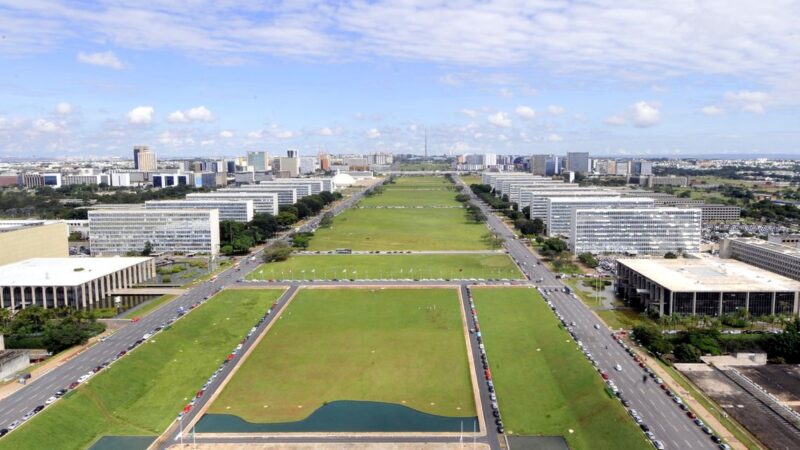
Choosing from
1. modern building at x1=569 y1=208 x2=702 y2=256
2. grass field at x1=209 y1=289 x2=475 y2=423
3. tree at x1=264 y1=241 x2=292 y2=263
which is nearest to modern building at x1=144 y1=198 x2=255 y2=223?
tree at x1=264 y1=241 x2=292 y2=263

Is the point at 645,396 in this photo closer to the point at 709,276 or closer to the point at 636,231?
the point at 709,276

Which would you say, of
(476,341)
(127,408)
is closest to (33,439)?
(127,408)

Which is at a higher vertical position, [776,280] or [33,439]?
[776,280]

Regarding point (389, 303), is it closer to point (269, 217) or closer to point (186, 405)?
point (186, 405)

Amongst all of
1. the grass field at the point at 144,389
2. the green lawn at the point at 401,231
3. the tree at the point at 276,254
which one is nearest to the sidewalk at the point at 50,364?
the grass field at the point at 144,389

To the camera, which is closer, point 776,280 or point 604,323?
point 604,323

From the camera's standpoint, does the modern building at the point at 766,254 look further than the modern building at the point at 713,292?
Yes

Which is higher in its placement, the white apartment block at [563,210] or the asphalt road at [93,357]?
the white apartment block at [563,210]

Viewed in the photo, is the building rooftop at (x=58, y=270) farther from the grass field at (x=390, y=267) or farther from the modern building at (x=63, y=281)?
the grass field at (x=390, y=267)
